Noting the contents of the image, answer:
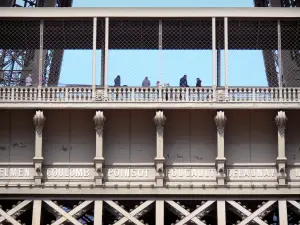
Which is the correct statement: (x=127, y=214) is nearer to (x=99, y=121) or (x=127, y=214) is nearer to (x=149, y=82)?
(x=99, y=121)

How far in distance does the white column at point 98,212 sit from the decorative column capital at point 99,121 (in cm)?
254

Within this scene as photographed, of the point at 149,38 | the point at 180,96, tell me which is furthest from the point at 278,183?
the point at 149,38

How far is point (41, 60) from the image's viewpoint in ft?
157

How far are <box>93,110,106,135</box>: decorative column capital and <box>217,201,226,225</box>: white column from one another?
16.0 ft

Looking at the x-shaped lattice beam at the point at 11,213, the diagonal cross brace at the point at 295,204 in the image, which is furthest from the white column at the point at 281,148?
the x-shaped lattice beam at the point at 11,213

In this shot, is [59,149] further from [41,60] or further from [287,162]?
[287,162]

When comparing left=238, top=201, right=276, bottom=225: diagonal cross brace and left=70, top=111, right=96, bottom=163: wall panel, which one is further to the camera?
left=70, top=111, right=96, bottom=163: wall panel

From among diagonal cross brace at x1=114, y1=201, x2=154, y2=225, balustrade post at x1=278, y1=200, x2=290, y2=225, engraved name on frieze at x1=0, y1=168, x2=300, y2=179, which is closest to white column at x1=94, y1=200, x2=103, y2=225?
diagonal cross brace at x1=114, y1=201, x2=154, y2=225

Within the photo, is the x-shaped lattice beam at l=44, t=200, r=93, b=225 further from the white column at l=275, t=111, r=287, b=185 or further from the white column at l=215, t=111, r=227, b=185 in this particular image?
the white column at l=275, t=111, r=287, b=185

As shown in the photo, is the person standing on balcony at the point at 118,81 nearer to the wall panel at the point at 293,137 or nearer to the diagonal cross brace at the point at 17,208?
the diagonal cross brace at the point at 17,208

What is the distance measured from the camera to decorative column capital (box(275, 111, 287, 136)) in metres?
47.2

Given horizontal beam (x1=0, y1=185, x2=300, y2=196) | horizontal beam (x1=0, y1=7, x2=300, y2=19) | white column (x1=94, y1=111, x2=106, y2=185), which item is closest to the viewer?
horizontal beam (x1=0, y1=185, x2=300, y2=196)

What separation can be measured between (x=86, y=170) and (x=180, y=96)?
4222mm

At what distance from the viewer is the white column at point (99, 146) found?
47062 millimetres
